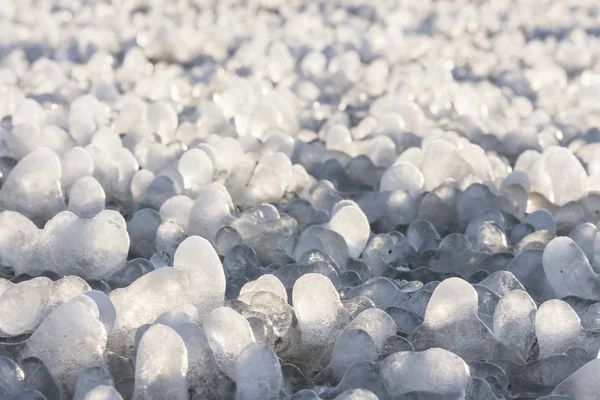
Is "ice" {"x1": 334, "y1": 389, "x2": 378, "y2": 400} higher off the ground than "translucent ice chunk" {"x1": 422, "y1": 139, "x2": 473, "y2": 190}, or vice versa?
"ice" {"x1": 334, "y1": 389, "x2": 378, "y2": 400}

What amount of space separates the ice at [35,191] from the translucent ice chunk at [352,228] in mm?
451

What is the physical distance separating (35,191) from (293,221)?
42cm

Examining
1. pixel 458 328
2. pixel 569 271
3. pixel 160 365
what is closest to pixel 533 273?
pixel 569 271

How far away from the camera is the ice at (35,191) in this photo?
141 centimetres

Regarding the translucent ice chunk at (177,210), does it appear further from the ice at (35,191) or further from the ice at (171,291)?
the ice at (171,291)

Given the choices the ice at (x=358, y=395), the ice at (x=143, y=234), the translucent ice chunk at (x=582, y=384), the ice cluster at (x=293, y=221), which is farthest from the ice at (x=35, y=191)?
the translucent ice chunk at (x=582, y=384)

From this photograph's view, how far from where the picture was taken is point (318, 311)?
1027 mm

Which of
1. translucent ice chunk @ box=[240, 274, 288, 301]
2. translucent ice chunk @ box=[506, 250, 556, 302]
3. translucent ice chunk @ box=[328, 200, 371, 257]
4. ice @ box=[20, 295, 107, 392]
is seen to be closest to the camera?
ice @ box=[20, 295, 107, 392]

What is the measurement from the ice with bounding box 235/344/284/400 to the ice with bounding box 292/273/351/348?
17cm

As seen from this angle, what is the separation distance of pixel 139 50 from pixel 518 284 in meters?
1.88

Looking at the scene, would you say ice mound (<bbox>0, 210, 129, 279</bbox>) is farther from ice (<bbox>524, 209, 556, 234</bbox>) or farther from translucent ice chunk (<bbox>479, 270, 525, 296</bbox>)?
ice (<bbox>524, 209, 556, 234</bbox>)

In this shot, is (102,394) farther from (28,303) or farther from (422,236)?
(422,236)

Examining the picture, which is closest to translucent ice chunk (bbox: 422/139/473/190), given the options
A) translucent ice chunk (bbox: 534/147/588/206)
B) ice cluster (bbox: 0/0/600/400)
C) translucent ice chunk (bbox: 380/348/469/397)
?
ice cluster (bbox: 0/0/600/400)

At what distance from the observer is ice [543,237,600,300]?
1193 mm
